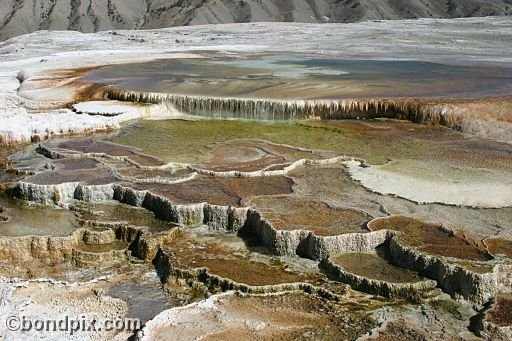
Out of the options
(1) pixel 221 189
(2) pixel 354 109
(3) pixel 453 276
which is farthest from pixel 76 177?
(2) pixel 354 109

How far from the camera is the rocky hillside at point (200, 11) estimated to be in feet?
193

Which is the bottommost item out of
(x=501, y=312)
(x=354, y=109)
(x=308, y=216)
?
(x=501, y=312)

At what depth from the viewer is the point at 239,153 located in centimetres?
866

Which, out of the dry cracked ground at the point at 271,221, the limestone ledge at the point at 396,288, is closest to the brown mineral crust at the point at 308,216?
the dry cracked ground at the point at 271,221

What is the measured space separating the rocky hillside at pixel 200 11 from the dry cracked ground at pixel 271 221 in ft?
163

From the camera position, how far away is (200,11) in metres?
62.0

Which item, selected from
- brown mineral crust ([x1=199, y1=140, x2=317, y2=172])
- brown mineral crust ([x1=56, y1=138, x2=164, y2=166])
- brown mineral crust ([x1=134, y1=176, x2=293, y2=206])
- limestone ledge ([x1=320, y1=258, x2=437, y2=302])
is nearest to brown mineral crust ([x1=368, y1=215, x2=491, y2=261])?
limestone ledge ([x1=320, y1=258, x2=437, y2=302])

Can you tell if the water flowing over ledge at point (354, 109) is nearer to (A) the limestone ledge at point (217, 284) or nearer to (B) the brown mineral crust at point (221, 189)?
(B) the brown mineral crust at point (221, 189)

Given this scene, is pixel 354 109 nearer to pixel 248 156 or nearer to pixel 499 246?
pixel 248 156

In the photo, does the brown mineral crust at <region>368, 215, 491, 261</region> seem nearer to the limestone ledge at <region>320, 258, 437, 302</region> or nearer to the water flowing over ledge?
the limestone ledge at <region>320, 258, 437, 302</region>

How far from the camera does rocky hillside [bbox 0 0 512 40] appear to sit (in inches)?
2311

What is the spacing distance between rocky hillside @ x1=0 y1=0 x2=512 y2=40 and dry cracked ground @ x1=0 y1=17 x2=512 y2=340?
4977 centimetres

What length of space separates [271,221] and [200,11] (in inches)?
2309

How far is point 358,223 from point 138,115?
6.46m
